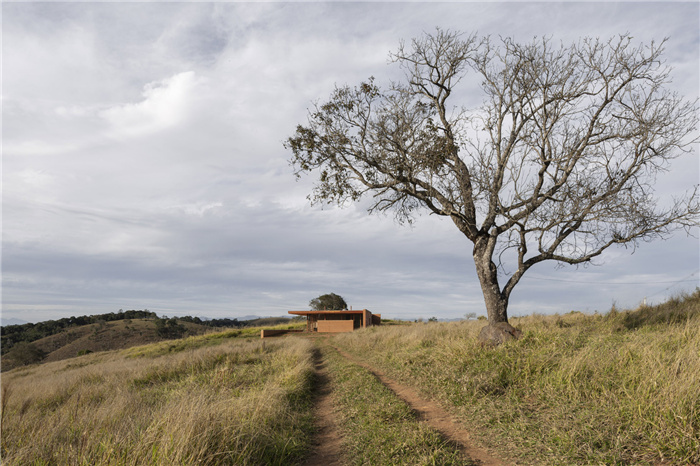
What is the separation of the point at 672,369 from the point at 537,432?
2.41 metres

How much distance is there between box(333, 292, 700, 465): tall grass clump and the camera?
457cm

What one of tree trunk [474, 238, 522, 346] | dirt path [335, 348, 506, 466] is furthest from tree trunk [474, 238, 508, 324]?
dirt path [335, 348, 506, 466]

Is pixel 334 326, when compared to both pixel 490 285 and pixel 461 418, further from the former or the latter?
pixel 461 418

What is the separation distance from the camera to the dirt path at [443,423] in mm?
5051

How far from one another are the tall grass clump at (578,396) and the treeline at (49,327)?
7399cm

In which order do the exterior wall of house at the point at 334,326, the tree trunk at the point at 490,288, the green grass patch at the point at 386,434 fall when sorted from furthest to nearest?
the exterior wall of house at the point at 334,326, the tree trunk at the point at 490,288, the green grass patch at the point at 386,434

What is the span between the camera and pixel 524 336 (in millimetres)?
10602

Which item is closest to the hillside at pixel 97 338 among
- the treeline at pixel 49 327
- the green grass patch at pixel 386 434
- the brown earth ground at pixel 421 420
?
the treeline at pixel 49 327

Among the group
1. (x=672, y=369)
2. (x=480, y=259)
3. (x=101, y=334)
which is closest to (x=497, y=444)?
(x=672, y=369)

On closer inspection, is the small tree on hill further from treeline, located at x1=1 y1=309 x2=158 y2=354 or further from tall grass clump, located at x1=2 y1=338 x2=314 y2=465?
tall grass clump, located at x1=2 y1=338 x2=314 y2=465

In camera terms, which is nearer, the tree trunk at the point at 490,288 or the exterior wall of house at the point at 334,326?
the tree trunk at the point at 490,288

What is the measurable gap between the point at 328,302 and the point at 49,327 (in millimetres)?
52098

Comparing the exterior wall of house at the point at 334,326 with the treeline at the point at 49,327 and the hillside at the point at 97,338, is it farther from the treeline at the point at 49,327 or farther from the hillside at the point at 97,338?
the treeline at the point at 49,327

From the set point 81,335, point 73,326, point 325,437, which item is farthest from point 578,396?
point 73,326
